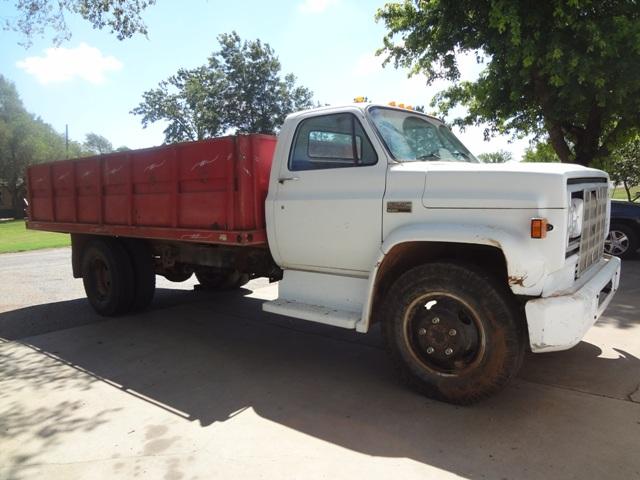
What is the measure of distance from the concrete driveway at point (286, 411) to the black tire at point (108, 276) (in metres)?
0.67

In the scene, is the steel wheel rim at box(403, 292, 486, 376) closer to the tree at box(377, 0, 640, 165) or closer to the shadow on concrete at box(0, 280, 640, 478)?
the shadow on concrete at box(0, 280, 640, 478)

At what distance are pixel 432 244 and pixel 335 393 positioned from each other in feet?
4.51

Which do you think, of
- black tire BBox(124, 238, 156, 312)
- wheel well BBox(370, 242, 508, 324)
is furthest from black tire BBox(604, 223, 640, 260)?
→ black tire BBox(124, 238, 156, 312)

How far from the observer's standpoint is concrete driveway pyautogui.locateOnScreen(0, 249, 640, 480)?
2.82 meters

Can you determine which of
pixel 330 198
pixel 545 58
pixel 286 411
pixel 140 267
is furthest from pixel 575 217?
pixel 545 58

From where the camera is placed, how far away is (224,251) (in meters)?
5.33

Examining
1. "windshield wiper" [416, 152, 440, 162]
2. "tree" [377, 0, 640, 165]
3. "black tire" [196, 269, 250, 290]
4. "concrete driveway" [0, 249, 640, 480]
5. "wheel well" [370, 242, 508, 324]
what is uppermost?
"tree" [377, 0, 640, 165]

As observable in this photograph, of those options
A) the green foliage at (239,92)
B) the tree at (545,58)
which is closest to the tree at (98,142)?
the green foliage at (239,92)

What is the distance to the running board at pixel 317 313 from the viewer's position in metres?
3.81

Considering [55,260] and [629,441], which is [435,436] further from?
[55,260]

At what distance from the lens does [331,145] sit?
4180 millimetres

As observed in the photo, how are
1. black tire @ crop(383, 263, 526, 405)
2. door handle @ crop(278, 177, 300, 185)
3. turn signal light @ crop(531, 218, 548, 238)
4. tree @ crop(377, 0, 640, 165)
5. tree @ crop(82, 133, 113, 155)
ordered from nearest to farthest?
turn signal light @ crop(531, 218, 548, 238) → black tire @ crop(383, 263, 526, 405) → door handle @ crop(278, 177, 300, 185) → tree @ crop(377, 0, 640, 165) → tree @ crop(82, 133, 113, 155)

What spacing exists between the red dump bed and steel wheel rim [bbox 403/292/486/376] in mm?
1661

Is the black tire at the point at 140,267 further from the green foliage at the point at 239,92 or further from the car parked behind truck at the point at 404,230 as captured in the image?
the green foliage at the point at 239,92
